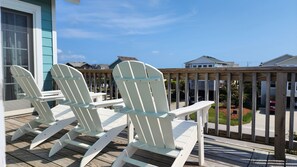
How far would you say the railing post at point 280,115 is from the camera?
209 centimetres

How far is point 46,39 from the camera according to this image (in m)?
4.32

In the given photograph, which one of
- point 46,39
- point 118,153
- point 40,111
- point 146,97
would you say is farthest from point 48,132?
point 46,39

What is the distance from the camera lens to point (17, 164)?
208cm

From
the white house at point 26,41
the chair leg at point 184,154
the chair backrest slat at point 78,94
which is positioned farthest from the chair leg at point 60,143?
the white house at point 26,41

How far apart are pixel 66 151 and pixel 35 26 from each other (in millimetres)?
2805

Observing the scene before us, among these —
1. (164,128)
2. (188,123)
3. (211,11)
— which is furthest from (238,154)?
(211,11)

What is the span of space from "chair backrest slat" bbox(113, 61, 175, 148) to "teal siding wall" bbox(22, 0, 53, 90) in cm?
307

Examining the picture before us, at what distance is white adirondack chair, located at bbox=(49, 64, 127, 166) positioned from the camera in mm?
2162

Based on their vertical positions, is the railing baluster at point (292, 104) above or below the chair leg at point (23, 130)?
above

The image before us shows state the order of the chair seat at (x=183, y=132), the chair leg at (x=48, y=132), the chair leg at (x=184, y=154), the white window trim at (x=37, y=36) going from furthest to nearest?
1. the white window trim at (x=37, y=36)
2. the chair leg at (x=48, y=132)
3. the chair seat at (x=183, y=132)
4. the chair leg at (x=184, y=154)

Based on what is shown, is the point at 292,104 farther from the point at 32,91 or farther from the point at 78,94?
the point at 32,91

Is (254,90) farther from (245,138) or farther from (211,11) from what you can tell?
(211,11)

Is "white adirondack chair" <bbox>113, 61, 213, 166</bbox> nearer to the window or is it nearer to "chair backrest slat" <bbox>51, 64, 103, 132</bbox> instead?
"chair backrest slat" <bbox>51, 64, 103, 132</bbox>

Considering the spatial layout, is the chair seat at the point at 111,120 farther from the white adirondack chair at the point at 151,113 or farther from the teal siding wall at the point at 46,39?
the teal siding wall at the point at 46,39
